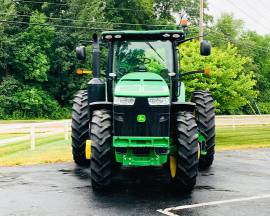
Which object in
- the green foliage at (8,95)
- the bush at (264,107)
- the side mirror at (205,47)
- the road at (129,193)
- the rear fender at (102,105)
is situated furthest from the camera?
the bush at (264,107)

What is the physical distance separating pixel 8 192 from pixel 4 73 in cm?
3883

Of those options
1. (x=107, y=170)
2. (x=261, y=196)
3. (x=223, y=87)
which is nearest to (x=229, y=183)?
(x=261, y=196)

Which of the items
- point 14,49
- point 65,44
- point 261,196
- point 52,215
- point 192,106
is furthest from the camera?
point 65,44

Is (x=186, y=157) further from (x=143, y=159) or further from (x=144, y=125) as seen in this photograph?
(x=144, y=125)

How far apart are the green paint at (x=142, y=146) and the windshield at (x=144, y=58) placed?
6.55 ft

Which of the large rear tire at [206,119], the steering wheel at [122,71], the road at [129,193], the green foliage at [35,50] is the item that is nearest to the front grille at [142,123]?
the road at [129,193]

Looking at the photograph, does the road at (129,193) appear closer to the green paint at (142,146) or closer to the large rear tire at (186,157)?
the large rear tire at (186,157)

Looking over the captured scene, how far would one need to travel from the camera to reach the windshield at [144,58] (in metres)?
10.9

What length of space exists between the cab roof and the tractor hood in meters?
1.12

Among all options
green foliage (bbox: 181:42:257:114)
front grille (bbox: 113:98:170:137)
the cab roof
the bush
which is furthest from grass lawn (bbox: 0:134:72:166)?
the bush

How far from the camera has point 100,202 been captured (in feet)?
28.2

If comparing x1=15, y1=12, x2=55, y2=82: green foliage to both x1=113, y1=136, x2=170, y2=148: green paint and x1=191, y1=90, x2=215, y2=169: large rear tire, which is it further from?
x1=113, y1=136, x2=170, y2=148: green paint

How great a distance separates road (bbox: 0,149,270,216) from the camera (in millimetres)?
8086

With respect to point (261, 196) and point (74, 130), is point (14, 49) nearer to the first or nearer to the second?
point (74, 130)
